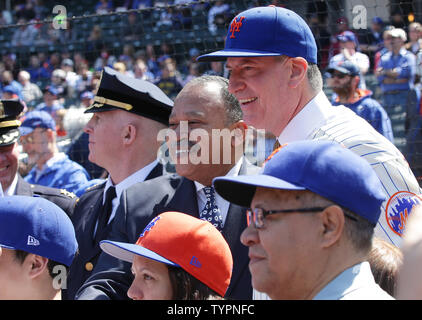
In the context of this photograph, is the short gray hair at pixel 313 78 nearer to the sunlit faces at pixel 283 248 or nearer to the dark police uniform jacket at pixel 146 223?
the dark police uniform jacket at pixel 146 223

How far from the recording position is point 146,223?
2746mm

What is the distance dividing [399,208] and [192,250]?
0.74 metres

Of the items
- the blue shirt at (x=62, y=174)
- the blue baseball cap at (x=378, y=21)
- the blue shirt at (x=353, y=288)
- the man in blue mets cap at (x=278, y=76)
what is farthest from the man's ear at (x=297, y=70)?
the blue baseball cap at (x=378, y=21)

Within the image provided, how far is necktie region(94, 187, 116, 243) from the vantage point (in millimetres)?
3251

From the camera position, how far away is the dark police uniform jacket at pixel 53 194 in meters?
3.85

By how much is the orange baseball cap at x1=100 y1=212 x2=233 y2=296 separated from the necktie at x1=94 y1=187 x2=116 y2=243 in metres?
0.99

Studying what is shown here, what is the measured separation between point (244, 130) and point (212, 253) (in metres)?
0.98

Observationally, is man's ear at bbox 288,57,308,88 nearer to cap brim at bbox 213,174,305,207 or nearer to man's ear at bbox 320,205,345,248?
cap brim at bbox 213,174,305,207

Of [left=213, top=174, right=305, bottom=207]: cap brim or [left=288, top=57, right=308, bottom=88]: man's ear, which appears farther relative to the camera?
[left=288, top=57, right=308, bottom=88]: man's ear

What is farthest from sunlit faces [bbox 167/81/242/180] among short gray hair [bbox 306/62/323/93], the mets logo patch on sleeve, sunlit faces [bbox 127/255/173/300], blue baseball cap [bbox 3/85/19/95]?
blue baseball cap [bbox 3/85/19/95]

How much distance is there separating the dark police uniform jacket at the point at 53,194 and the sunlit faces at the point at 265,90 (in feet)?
4.98

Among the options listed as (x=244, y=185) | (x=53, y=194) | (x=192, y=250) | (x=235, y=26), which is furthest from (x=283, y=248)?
(x=53, y=194)

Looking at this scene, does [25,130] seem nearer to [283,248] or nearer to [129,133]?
[129,133]
